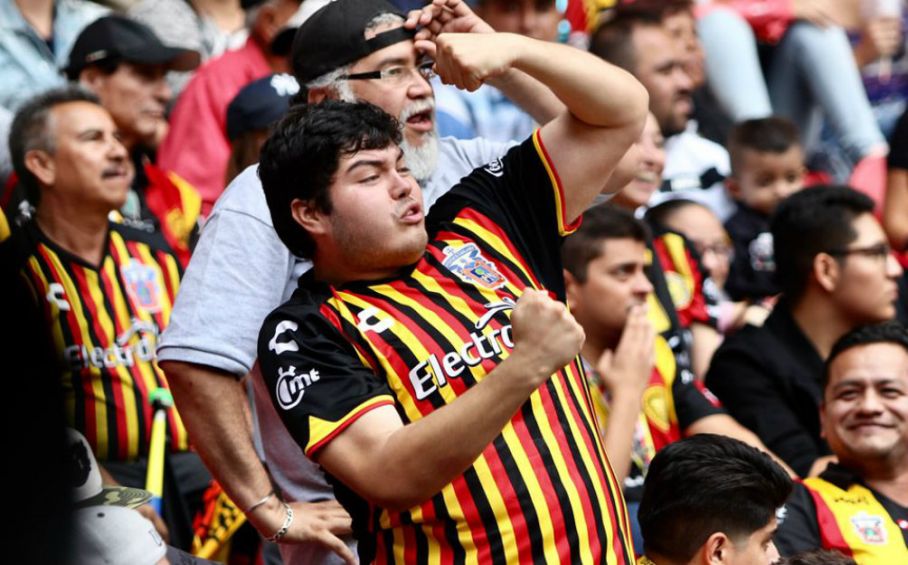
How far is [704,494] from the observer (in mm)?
3881

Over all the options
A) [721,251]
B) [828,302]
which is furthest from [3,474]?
[721,251]

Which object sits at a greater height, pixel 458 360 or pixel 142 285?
pixel 458 360

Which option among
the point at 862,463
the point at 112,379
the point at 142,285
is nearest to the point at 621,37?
the point at 142,285

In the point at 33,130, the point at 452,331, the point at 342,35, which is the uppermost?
the point at 342,35

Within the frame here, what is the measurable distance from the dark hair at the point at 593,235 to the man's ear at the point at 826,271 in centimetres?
99

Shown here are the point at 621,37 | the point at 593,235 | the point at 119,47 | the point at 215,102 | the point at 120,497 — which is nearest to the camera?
the point at 120,497

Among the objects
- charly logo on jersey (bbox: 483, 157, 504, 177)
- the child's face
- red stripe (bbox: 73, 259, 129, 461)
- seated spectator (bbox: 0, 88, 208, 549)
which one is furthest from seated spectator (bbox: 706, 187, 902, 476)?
charly logo on jersey (bbox: 483, 157, 504, 177)

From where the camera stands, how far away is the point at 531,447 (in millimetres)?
3232

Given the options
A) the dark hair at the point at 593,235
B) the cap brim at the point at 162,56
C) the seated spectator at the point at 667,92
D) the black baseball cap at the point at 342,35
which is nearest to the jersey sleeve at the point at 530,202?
the black baseball cap at the point at 342,35

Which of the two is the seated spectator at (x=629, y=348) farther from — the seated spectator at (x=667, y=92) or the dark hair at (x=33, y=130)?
the dark hair at (x=33, y=130)

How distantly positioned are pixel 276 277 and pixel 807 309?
3.18 m

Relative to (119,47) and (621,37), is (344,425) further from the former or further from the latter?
(621,37)

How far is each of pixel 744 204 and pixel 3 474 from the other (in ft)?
22.2

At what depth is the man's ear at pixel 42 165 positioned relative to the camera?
5984mm
